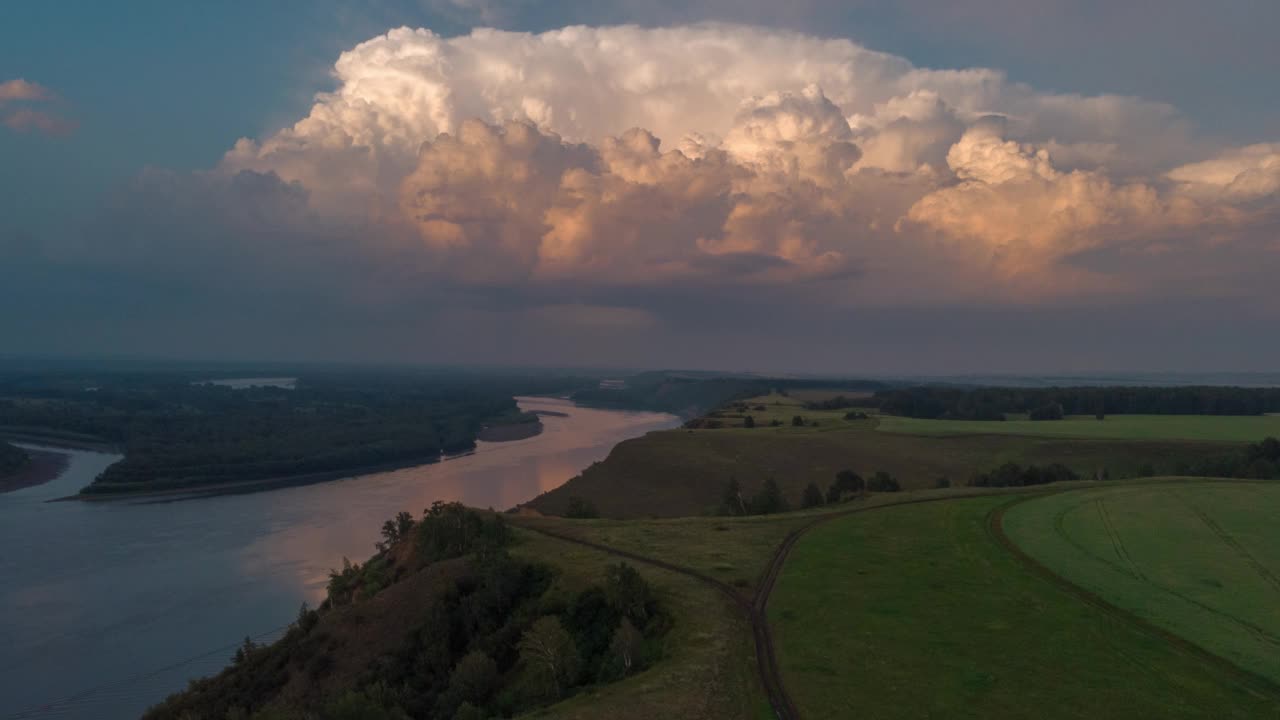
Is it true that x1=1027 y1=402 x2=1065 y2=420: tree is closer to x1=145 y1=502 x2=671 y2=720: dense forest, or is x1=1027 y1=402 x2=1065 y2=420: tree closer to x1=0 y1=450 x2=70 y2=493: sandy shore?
x1=145 y1=502 x2=671 y2=720: dense forest

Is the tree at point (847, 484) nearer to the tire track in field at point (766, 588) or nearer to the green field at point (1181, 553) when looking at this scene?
the tire track in field at point (766, 588)

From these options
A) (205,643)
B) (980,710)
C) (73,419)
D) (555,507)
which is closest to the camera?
(980,710)

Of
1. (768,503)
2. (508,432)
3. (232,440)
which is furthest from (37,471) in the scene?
(768,503)

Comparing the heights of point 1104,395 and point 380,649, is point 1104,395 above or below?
above

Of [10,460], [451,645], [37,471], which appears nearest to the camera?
[451,645]

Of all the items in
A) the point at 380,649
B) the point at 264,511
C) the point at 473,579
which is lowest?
the point at 264,511

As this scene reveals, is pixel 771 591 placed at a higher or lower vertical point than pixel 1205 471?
lower

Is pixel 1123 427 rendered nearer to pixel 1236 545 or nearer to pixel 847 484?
pixel 847 484

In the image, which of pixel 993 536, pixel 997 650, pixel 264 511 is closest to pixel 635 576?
pixel 997 650

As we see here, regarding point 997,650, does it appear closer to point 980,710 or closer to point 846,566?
point 980,710
